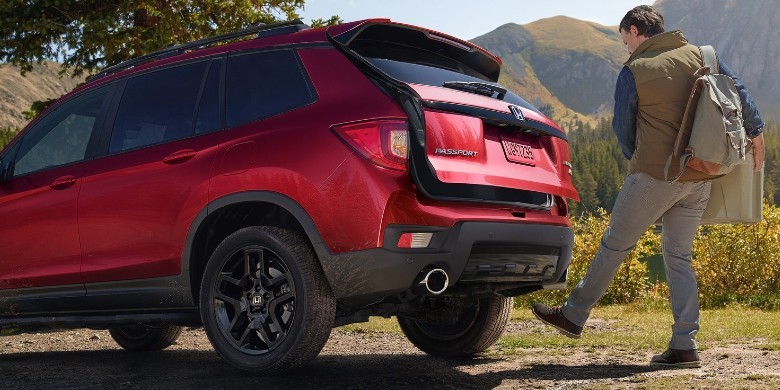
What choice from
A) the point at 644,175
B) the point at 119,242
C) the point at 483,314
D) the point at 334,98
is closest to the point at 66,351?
the point at 119,242

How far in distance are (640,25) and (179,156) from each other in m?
3.02

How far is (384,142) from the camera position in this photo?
423 cm

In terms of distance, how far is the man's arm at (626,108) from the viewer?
5.29m

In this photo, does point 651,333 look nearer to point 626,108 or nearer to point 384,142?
point 626,108

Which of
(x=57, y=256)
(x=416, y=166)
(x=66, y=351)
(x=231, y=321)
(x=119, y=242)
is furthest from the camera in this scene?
(x=66, y=351)

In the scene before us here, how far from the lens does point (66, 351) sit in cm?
750

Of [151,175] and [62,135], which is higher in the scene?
[62,135]

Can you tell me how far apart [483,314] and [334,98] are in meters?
2.12

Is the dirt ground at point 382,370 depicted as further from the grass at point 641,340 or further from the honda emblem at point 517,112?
the honda emblem at point 517,112

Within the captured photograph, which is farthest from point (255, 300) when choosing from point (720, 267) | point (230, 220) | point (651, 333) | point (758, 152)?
point (720, 267)

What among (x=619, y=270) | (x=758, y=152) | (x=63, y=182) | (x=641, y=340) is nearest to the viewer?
(x=758, y=152)

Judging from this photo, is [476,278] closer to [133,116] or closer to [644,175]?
[644,175]

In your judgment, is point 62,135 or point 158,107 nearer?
point 158,107

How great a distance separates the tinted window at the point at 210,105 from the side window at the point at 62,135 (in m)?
1.02
